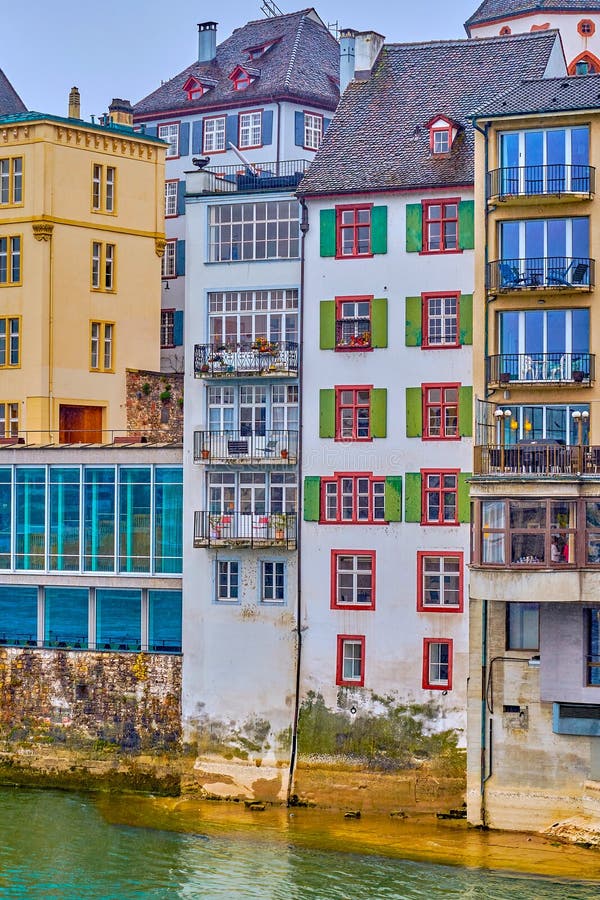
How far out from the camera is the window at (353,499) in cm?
5997

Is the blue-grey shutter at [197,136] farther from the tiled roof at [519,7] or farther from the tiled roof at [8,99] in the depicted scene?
the tiled roof at [519,7]

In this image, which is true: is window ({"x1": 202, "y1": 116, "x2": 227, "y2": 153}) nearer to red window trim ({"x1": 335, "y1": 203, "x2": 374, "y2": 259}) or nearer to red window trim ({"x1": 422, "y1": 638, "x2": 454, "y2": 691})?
A: red window trim ({"x1": 335, "y1": 203, "x2": 374, "y2": 259})

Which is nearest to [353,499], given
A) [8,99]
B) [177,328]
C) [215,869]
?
[215,869]

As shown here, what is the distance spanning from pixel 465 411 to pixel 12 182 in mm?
23303

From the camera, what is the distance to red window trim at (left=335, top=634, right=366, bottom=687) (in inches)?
2354

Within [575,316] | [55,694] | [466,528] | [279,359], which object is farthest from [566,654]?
[55,694]

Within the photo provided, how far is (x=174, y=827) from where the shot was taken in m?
58.0

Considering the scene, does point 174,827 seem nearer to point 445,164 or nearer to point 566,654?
point 566,654

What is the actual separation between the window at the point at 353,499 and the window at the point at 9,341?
17903 millimetres

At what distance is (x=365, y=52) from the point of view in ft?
214

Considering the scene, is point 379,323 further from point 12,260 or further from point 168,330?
point 168,330

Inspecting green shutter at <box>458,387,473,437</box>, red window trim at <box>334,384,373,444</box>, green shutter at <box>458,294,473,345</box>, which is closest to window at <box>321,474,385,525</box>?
red window trim at <box>334,384,373,444</box>

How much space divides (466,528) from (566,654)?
5603 millimetres

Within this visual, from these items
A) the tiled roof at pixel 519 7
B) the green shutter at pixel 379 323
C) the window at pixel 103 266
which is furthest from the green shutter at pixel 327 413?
the tiled roof at pixel 519 7
